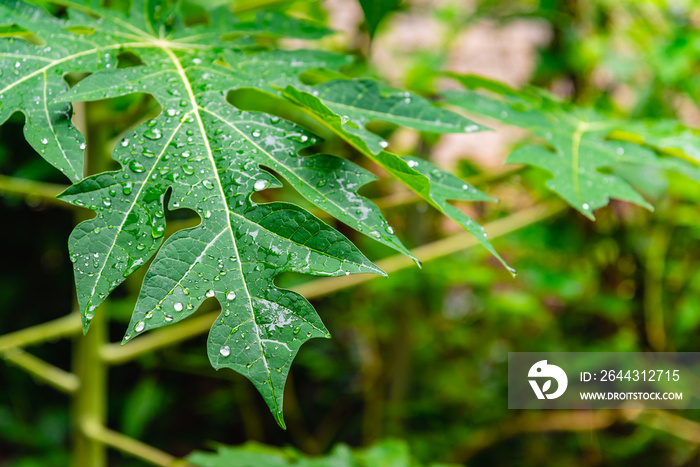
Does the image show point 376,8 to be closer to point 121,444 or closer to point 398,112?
point 398,112

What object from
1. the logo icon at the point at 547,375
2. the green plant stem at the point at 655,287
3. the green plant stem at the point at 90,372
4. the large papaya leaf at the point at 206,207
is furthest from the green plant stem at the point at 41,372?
the green plant stem at the point at 655,287

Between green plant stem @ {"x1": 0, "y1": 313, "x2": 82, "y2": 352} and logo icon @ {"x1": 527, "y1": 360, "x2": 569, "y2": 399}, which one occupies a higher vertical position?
green plant stem @ {"x1": 0, "y1": 313, "x2": 82, "y2": 352}

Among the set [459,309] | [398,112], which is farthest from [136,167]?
[459,309]

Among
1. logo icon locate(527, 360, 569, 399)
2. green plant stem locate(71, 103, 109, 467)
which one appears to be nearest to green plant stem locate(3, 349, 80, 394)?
green plant stem locate(71, 103, 109, 467)

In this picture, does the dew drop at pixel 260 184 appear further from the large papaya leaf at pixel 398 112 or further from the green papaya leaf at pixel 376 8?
the green papaya leaf at pixel 376 8

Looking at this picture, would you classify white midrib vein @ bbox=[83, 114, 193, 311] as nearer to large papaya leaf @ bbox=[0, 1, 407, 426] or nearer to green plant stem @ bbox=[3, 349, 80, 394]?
large papaya leaf @ bbox=[0, 1, 407, 426]

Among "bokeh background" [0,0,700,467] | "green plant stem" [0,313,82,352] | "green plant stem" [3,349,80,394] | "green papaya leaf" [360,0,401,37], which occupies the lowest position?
"bokeh background" [0,0,700,467]

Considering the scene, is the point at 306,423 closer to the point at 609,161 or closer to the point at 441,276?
the point at 441,276
